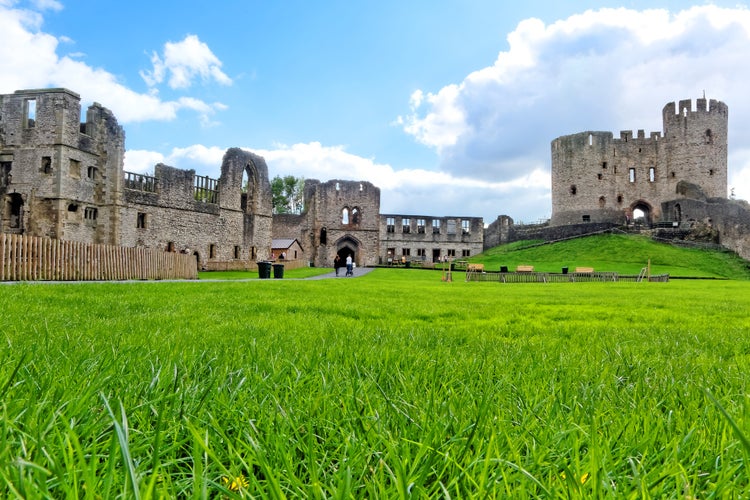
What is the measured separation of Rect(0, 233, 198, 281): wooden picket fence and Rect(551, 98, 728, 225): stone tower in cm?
5000

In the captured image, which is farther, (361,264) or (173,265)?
A: (361,264)

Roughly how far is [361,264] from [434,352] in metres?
52.8

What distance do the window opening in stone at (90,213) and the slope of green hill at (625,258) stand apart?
2923 centimetres

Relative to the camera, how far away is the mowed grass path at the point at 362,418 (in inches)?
39.3

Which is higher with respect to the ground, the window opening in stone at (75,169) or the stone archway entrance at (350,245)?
the window opening in stone at (75,169)

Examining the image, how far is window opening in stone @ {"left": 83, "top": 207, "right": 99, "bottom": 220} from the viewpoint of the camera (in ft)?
102

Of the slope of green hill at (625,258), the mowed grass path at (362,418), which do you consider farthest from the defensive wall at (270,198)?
the mowed grass path at (362,418)

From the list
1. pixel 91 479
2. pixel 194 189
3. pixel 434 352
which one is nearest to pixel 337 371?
pixel 434 352

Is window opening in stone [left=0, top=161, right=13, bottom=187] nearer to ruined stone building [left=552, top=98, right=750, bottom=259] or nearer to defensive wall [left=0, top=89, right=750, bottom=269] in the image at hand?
defensive wall [left=0, top=89, right=750, bottom=269]

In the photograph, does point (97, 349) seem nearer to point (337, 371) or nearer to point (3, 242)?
point (337, 371)

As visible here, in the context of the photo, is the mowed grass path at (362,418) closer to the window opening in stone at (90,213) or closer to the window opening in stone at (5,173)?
the window opening in stone at (90,213)

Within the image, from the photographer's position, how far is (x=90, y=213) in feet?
103

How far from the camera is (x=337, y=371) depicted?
2.26 metres

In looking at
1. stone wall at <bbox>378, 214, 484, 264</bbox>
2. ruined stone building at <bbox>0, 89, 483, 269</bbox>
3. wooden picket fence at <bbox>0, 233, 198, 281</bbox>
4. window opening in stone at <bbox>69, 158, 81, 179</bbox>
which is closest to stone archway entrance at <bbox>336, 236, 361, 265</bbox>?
stone wall at <bbox>378, 214, 484, 264</bbox>
